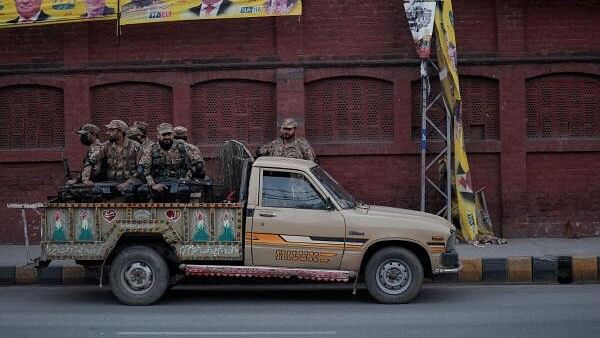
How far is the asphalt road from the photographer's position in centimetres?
856

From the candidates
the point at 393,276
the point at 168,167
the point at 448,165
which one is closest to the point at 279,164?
the point at 168,167

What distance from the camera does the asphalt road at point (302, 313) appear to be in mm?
8562

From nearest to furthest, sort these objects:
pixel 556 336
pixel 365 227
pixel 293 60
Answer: pixel 556 336
pixel 365 227
pixel 293 60

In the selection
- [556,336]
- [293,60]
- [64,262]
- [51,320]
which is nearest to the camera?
[556,336]

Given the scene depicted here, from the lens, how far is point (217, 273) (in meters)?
10.3

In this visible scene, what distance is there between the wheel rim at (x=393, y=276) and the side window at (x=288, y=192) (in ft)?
3.59

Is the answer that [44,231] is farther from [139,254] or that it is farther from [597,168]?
[597,168]

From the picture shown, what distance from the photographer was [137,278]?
34.2 feet

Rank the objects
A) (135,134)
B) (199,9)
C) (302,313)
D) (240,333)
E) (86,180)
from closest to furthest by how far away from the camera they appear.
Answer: (240,333)
(302,313)
(86,180)
(135,134)
(199,9)

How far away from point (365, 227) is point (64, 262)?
551 cm

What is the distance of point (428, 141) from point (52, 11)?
743 centimetres

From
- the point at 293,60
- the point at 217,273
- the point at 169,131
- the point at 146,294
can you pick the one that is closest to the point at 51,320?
the point at 146,294

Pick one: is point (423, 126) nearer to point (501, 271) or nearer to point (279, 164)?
point (501, 271)

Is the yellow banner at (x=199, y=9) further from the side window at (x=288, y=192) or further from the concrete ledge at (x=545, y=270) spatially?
the concrete ledge at (x=545, y=270)
